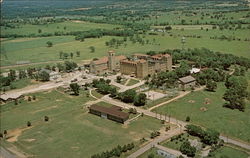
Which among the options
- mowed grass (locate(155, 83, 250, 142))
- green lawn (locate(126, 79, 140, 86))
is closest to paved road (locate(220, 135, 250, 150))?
mowed grass (locate(155, 83, 250, 142))

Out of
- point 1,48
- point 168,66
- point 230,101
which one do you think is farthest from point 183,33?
point 230,101

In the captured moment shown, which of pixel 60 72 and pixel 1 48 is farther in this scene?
pixel 1 48

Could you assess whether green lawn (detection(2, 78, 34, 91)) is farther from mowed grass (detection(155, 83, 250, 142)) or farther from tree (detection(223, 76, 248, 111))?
tree (detection(223, 76, 248, 111))

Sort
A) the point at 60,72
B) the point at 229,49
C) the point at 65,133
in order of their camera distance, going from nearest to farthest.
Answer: the point at 65,133, the point at 60,72, the point at 229,49

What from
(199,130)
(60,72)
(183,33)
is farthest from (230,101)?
(183,33)

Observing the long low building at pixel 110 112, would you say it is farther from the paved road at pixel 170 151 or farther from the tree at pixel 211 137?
the tree at pixel 211 137

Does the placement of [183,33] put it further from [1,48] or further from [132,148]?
[132,148]

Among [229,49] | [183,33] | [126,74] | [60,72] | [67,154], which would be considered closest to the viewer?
[67,154]

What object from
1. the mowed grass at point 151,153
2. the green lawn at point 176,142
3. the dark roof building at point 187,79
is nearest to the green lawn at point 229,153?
the green lawn at point 176,142
